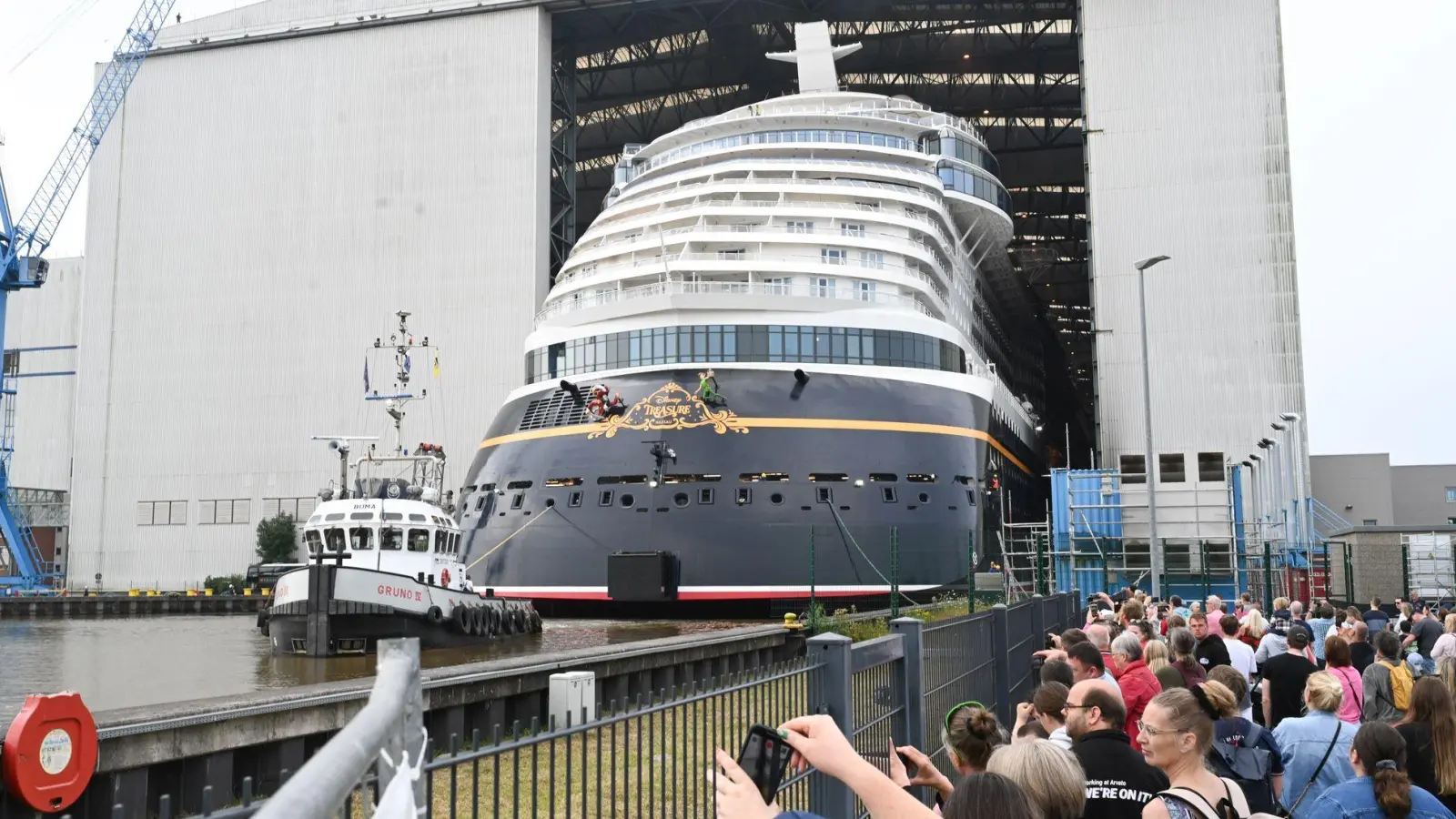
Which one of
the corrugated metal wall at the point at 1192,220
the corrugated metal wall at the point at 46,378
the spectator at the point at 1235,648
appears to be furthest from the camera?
the corrugated metal wall at the point at 46,378

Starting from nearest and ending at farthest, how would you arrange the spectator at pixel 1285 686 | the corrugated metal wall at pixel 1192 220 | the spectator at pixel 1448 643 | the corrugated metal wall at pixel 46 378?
the spectator at pixel 1285 686 → the spectator at pixel 1448 643 → the corrugated metal wall at pixel 1192 220 → the corrugated metal wall at pixel 46 378

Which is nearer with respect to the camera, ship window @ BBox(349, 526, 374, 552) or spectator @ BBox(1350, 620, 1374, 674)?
spectator @ BBox(1350, 620, 1374, 674)

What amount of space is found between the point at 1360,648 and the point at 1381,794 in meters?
6.98

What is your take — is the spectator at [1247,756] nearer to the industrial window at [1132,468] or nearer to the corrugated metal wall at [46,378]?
the industrial window at [1132,468]

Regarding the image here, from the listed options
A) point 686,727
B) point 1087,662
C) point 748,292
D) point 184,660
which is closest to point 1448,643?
point 1087,662

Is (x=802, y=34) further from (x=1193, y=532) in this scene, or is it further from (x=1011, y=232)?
(x=1193, y=532)

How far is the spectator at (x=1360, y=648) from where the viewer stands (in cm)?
1134

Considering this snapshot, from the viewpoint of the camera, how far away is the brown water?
64.1 ft

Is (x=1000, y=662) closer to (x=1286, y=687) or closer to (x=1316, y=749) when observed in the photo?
(x=1286, y=687)

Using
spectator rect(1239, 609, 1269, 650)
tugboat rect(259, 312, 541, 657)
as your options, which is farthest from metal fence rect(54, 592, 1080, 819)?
tugboat rect(259, 312, 541, 657)

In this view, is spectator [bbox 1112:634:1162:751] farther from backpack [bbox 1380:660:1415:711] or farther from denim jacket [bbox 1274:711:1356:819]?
backpack [bbox 1380:660:1415:711]

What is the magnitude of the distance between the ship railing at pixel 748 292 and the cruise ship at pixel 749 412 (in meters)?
0.08

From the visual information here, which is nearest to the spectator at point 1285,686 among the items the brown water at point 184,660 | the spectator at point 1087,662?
the spectator at point 1087,662

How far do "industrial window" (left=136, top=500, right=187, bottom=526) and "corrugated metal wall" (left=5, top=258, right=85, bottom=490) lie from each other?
17.8m
